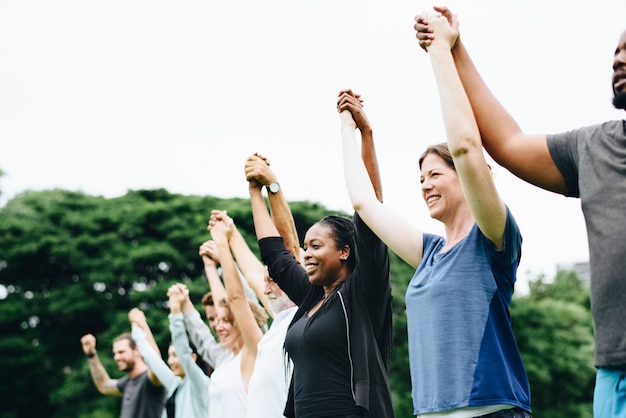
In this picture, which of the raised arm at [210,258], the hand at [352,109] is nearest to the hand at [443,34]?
the hand at [352,109]

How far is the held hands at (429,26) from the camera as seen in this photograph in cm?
234

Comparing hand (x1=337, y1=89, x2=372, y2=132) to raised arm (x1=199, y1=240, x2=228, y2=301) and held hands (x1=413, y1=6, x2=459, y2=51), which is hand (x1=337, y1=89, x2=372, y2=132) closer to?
held hands (x1=413, y1=6, x2=459, y2=51)

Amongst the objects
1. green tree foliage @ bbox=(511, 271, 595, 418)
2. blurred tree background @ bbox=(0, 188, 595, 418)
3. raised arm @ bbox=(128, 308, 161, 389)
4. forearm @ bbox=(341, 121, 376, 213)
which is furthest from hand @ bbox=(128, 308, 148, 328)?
green tree foliage @ bbox=(511, 271, 595, 418)

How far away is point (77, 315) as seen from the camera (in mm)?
19641

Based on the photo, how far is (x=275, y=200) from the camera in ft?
14.9

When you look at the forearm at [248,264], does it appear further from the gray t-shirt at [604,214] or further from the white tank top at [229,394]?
the gray t-shirt at [604,214]

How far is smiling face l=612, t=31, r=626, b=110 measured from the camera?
1951 millimetres

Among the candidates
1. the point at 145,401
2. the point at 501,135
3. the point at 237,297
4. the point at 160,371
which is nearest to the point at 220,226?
the point at 237,297

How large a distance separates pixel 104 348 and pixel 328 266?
15.6 m

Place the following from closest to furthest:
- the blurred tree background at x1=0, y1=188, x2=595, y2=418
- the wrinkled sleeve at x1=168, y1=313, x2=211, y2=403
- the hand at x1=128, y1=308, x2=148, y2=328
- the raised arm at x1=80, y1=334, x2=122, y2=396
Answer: the wrinkled sleeve at x1=168, y1=313, x2=211, y2=403
the hand at x1=128, y1=308, x2=148, y2=328
the raised arm at x1=80, y1=334, x2=122, y2=396
the blurred tree background at x1=0, y1=188, x2=595, y2=418

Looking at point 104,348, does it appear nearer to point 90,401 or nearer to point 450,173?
point 90,401

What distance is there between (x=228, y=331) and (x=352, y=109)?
3.07m

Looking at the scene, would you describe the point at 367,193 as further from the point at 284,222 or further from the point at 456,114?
the point at 284,222

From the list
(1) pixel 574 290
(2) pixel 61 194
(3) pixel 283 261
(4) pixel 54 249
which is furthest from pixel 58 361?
(1) pixel 574 290
